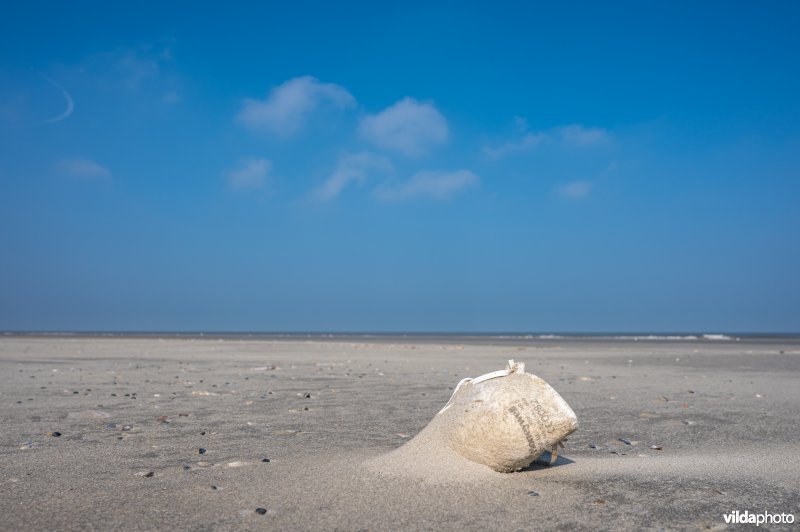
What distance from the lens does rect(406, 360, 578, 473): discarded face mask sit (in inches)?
204

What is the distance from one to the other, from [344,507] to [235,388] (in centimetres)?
849

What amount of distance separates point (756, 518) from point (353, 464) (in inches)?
127

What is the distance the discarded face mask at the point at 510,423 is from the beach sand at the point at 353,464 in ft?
0.49

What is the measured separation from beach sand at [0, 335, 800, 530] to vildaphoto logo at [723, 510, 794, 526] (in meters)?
0.11

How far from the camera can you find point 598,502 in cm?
466

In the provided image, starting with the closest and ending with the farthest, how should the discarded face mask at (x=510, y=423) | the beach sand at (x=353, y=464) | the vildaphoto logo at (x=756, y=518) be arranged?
the vildaphoto logo at (x=756, y=518)
the beach sand at (x=353, y=464)
the discarded face mask at (x=510, y=423)

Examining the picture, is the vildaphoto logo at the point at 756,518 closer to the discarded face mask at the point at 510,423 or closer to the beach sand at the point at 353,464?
the beach sand at the point at 353,464

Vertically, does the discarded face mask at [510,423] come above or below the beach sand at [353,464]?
above

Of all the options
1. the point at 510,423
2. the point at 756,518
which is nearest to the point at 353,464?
the point at 510,423

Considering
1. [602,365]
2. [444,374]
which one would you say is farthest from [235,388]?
[602,365]

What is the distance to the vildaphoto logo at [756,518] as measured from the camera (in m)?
4.23

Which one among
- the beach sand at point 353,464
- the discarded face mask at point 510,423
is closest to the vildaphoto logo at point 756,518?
the beach sand at point 353,464

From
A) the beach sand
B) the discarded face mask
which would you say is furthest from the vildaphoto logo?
the discarded face mask

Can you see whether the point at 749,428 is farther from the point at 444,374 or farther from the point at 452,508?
the point at 444,374
